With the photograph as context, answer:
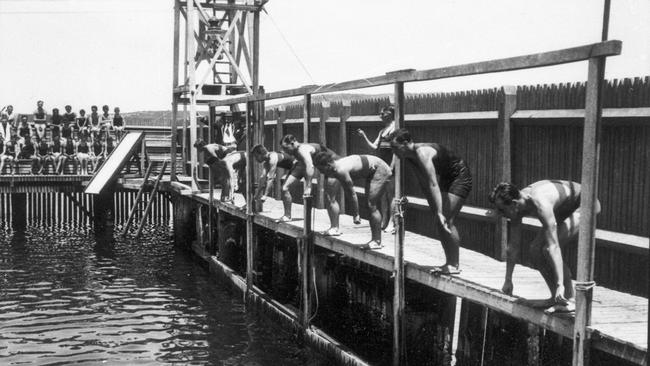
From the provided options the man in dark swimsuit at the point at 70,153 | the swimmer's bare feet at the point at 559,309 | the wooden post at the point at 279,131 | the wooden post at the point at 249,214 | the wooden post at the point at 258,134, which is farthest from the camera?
the man in dark swimsuit at the point at 70,153

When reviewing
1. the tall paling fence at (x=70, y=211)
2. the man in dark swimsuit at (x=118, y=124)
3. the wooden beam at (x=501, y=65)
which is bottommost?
the tall paling fence at (x=70, y=211)

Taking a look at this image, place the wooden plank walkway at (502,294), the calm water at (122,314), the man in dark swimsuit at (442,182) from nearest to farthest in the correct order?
the wooden plank walkway at (502,294)
the man in dark swimsuit at (442,182)
the calm water at (122,314)

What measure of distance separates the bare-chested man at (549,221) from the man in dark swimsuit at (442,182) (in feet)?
3.69

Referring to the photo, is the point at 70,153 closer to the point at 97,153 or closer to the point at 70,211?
the point at 97,153

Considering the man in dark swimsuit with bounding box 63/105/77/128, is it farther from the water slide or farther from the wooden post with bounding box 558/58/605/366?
the wooden post with bounding box 558/58/605/366

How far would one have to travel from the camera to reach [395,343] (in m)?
8.49

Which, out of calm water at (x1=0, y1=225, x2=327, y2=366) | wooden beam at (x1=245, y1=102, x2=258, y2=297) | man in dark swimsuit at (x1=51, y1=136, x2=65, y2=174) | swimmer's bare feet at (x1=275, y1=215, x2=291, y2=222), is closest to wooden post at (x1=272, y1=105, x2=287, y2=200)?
calm water at (x1=0, y1=225, x2=327, y2=366)

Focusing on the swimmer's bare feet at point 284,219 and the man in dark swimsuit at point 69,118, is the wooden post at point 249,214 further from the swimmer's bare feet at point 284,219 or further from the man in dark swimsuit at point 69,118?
the man in dark swimsuit at point 69,118

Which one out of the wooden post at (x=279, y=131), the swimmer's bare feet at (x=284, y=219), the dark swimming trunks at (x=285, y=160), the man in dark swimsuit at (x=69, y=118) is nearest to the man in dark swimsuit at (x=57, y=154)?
the man in dark swimsuit at (x=69, y=118)

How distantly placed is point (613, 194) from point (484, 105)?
260 cm

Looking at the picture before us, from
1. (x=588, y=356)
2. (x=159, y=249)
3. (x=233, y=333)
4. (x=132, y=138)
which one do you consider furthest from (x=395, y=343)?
(x=132, y=138)

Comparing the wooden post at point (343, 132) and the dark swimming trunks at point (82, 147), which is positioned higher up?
the wooden post at point (343, 132)

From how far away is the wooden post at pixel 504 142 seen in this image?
934 centimetres

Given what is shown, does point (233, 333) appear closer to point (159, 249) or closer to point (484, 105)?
point (484, 105)
